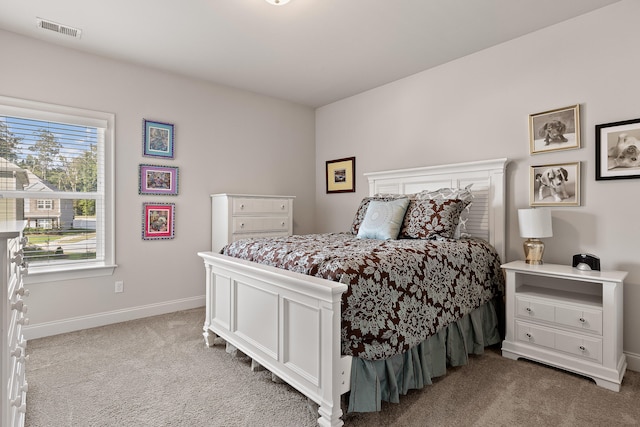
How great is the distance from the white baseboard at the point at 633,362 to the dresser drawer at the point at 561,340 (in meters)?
0.49

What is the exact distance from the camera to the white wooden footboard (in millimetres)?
1604

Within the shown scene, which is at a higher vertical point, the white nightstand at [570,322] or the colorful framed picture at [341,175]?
the colorful framed picture at [341,175]

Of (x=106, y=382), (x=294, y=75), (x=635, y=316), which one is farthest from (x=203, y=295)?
(x=635, y=316)

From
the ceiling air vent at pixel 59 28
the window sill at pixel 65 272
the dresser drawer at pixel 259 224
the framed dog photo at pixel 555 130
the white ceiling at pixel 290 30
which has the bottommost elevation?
the window sill at pixel 65 272

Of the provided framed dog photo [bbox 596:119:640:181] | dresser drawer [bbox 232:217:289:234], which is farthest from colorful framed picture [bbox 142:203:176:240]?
framed dog photo [bbox 596:119:640:181]

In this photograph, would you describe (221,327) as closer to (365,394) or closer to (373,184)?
(365,394)

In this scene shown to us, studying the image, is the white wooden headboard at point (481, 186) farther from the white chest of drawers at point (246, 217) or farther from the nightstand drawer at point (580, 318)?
the white chest of drawers at point (246, 217)

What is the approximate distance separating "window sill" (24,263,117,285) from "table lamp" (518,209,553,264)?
11.6 ft

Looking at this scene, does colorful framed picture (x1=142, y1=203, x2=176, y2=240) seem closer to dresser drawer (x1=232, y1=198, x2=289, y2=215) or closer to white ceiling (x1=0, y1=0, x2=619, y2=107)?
dresser drawer (x1=232, y1=198, x2=289, y2=215)

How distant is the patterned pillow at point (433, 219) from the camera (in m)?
2.63

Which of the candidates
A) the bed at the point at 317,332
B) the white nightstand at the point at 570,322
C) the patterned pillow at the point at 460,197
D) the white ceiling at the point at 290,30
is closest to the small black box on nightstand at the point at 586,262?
the white nightstand at the point at 570,322

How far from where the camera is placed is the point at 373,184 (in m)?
3.94

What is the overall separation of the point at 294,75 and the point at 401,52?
45.8 inches

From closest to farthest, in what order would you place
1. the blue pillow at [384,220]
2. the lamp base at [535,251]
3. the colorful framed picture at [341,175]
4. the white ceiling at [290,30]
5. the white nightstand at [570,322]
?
the white nightstand at [570,322] < the white ceiling at [290,30] < the lamp base at [535,251] < the blue pillow at [384,220] < the colorful framed picture at [341,175]
